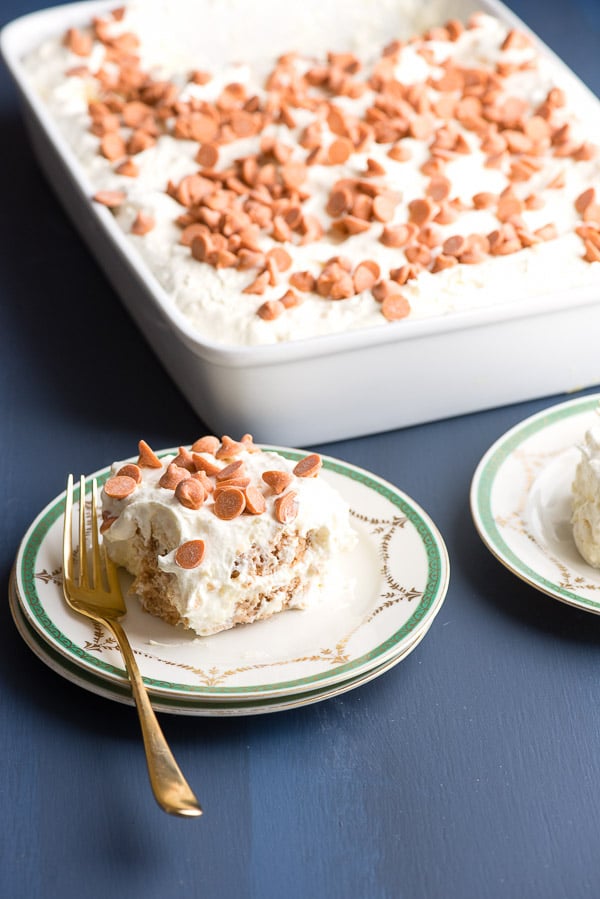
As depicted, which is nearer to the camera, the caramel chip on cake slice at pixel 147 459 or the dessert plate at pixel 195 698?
the dessert plate at pixel 195 698

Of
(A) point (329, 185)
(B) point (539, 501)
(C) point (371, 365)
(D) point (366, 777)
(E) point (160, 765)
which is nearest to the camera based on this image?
(E) point (160, 765)

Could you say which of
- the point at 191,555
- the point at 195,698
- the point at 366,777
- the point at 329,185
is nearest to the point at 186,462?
the point at 191,555

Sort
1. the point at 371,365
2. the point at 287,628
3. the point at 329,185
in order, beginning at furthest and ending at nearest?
the point at 329,185
the point at 371,365
the point at 287,628

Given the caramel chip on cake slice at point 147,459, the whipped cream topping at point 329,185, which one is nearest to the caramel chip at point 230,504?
the caramel chip on cake slice at point 147,459

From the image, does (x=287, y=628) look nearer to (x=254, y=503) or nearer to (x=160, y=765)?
(x=254, y=503)

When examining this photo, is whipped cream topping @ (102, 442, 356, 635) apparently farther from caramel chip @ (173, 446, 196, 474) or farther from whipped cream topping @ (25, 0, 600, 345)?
whipped cream topping @ (25, 0, 600, 345)

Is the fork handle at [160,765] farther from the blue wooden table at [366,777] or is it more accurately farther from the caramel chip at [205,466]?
the caramel chip at [205,466]

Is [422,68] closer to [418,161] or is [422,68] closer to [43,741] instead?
[418,161]
